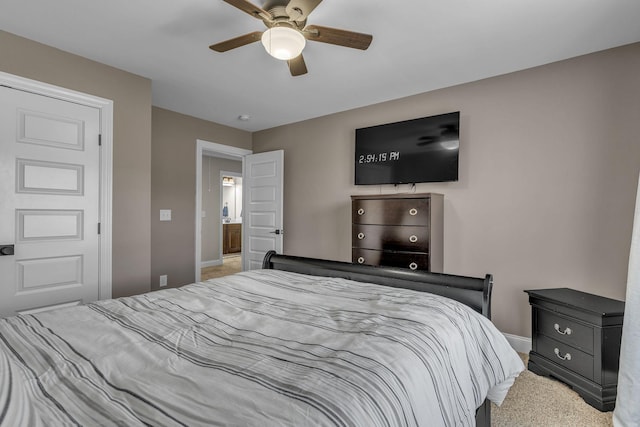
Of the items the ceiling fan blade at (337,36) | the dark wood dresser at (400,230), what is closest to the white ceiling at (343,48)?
the ceiling fan blade at (337,36)

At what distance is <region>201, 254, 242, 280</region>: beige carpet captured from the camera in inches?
232

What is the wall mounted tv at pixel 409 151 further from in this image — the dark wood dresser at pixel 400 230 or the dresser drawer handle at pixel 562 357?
the dresser drawer handle at pixel 562 357

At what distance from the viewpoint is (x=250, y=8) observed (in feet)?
5.52

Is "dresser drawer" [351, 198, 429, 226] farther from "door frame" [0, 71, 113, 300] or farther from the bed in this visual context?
"door frame" [0, 71, 113, 300]

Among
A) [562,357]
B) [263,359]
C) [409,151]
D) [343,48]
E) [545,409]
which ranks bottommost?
[545,409]

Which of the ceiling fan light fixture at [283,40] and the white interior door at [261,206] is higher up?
the ceiling fan light fixture at [283,40]

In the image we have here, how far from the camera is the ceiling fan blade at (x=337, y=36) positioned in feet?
6.07

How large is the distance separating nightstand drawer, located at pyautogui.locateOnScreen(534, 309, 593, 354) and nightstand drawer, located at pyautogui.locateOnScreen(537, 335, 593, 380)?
0.12ft

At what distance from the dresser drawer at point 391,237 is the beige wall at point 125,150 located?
2101 millimetres

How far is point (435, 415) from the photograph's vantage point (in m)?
0.98

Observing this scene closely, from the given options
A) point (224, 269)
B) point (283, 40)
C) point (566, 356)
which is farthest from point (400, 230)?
point (224, 269)

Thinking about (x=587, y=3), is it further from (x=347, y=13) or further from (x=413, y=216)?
(x=413, y=216)

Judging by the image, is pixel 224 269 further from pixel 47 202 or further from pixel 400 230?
pixel 400 230

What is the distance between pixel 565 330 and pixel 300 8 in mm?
2695
